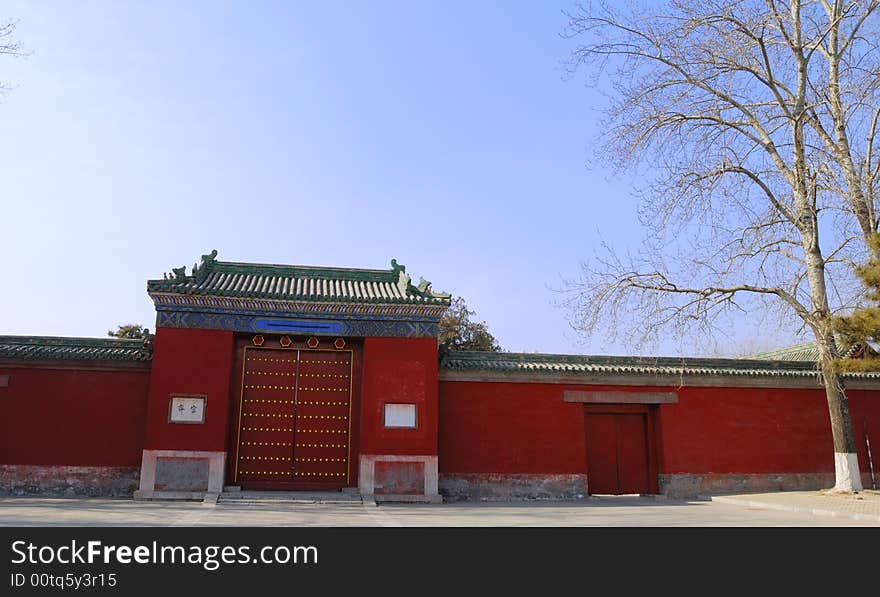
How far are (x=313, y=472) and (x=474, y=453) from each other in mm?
2777

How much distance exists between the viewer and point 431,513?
9602 millimetres

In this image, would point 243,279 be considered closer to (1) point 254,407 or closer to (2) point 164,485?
(1) point 254,407

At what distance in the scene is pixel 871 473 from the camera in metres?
13.1

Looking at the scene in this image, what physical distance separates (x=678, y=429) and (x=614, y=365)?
1.62m

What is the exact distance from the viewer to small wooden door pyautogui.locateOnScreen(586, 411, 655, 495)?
12.9m

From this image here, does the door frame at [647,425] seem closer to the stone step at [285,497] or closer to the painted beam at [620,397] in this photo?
the painted beam at [620,397]

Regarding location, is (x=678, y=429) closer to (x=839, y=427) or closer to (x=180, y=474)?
(x=839, y=427)

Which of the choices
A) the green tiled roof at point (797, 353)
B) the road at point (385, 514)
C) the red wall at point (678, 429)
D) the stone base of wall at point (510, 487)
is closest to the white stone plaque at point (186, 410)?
the road at point (385, 514)

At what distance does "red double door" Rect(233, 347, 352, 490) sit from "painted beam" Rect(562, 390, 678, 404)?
403 centimetres

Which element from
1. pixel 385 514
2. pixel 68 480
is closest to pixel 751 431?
pixel 385 514

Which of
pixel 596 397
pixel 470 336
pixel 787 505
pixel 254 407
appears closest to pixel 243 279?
pixel 254 407

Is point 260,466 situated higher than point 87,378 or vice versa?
point 87,378

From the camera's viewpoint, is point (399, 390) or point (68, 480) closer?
point (68, 480)

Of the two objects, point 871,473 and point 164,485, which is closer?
point 164,485
